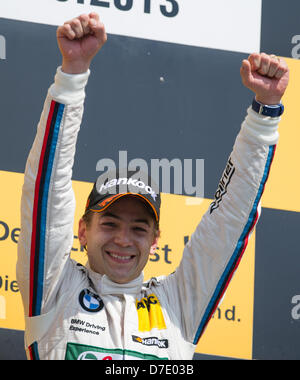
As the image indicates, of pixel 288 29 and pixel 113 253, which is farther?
pixel 288 29

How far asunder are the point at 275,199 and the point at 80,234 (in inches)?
30.5

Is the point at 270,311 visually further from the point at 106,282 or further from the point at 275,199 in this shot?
the point at 106,282

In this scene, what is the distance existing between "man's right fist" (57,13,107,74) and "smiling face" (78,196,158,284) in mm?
345

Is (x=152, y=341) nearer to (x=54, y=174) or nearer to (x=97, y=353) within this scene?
(x=97, y=353)

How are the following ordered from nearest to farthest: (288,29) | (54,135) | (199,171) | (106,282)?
1. (54,135)
2. (106,282)
3. (199,171)
4. (288,29)

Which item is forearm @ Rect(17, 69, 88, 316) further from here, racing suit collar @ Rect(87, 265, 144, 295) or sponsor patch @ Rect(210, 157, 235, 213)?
sponsor patch @ Rect(210, 157, 235, 213)

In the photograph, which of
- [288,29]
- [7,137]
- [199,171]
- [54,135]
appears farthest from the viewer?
[288,29]

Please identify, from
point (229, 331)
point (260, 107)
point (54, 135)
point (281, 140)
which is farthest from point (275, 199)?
point (54, 135)

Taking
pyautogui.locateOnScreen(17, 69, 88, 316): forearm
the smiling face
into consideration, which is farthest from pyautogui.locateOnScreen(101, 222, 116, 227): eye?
pyautogui.locateOnScreen(17, 69, 88, 316): forearm

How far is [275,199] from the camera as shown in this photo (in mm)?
2438

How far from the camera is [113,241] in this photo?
1812 millimetres

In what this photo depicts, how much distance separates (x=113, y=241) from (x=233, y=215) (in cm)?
27

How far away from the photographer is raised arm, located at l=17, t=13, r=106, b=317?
163cm

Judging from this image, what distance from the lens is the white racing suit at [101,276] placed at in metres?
1.67
